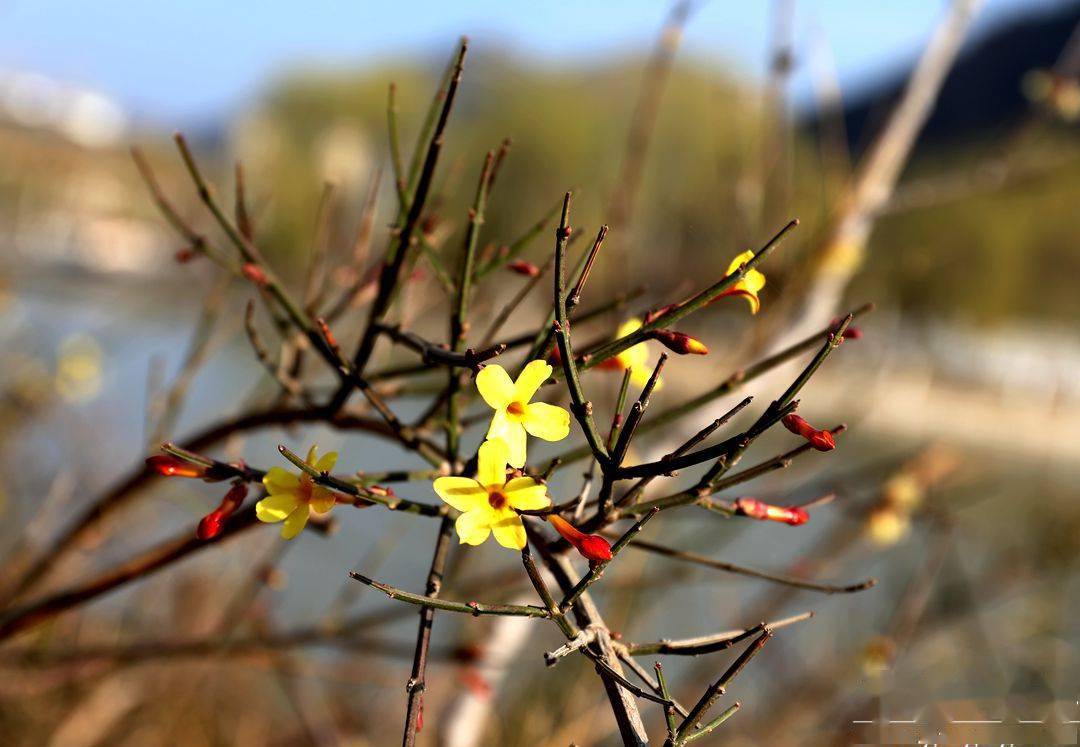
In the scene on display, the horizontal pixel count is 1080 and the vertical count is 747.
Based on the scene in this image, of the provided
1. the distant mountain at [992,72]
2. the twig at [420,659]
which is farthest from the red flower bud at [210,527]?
the distant mountain at [992,72]

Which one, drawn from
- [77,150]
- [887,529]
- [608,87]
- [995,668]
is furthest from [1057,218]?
[77,150]

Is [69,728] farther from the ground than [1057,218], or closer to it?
closer to it

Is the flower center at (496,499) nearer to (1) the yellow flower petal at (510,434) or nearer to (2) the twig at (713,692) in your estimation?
(1) the yellow flower petal at (510,434)

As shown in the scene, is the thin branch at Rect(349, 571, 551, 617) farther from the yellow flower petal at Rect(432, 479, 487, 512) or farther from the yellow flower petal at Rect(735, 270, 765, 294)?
the yellow flower petal at Rect(735, 270, 765, 294)

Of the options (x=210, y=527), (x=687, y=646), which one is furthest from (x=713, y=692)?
(x=210, y=527)

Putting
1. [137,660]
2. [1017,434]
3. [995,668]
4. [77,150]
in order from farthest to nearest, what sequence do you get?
[77,150] → [1017,434] → [995,668] → [137,660]

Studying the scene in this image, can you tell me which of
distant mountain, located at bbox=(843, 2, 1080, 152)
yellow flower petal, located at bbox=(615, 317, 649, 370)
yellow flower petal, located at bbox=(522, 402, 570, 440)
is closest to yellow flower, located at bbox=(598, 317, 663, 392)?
yellow flower petal, located at bbox=(615, 317, 649, 370)

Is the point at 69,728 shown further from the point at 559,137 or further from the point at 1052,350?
the point at 1052,350
